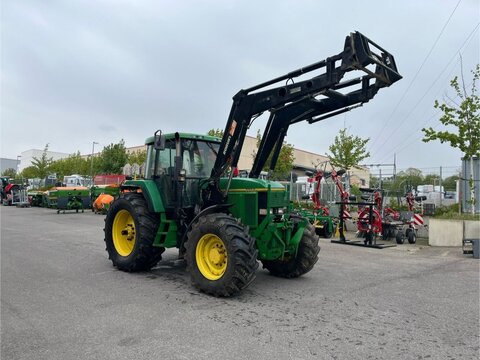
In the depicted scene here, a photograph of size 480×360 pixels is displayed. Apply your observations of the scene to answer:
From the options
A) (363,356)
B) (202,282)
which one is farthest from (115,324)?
(363,356)

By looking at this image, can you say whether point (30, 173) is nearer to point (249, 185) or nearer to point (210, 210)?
point (210, 210)

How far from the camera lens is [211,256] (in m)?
6.10

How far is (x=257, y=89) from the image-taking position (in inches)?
246

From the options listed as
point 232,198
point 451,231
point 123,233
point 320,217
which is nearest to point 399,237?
point 451,231

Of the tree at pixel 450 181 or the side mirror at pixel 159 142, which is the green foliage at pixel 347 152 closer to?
the tree at pixel 450 181

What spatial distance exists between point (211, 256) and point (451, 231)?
9377 millimetres

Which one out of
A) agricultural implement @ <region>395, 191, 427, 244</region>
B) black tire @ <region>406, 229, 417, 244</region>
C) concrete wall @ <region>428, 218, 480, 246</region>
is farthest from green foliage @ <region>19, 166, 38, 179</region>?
concrete wall @ <region>428, 218, 480, 246</region>

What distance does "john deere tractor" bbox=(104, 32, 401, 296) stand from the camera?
5.64 m

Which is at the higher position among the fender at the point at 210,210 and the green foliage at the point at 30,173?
the green foliage at the point at 30,173

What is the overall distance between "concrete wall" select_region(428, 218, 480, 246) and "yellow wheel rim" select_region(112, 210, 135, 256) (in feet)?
31.3

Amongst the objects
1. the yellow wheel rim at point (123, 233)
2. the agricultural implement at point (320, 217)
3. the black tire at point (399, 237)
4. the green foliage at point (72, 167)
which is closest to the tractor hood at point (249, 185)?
the yellow wheel rim at point (123, 233)

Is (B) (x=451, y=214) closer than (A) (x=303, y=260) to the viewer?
No

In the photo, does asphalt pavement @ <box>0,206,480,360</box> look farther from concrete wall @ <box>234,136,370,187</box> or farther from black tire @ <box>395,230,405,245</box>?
concrete wall @ <box>234,136,370,187</box>

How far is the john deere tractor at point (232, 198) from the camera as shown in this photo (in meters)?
5.64
